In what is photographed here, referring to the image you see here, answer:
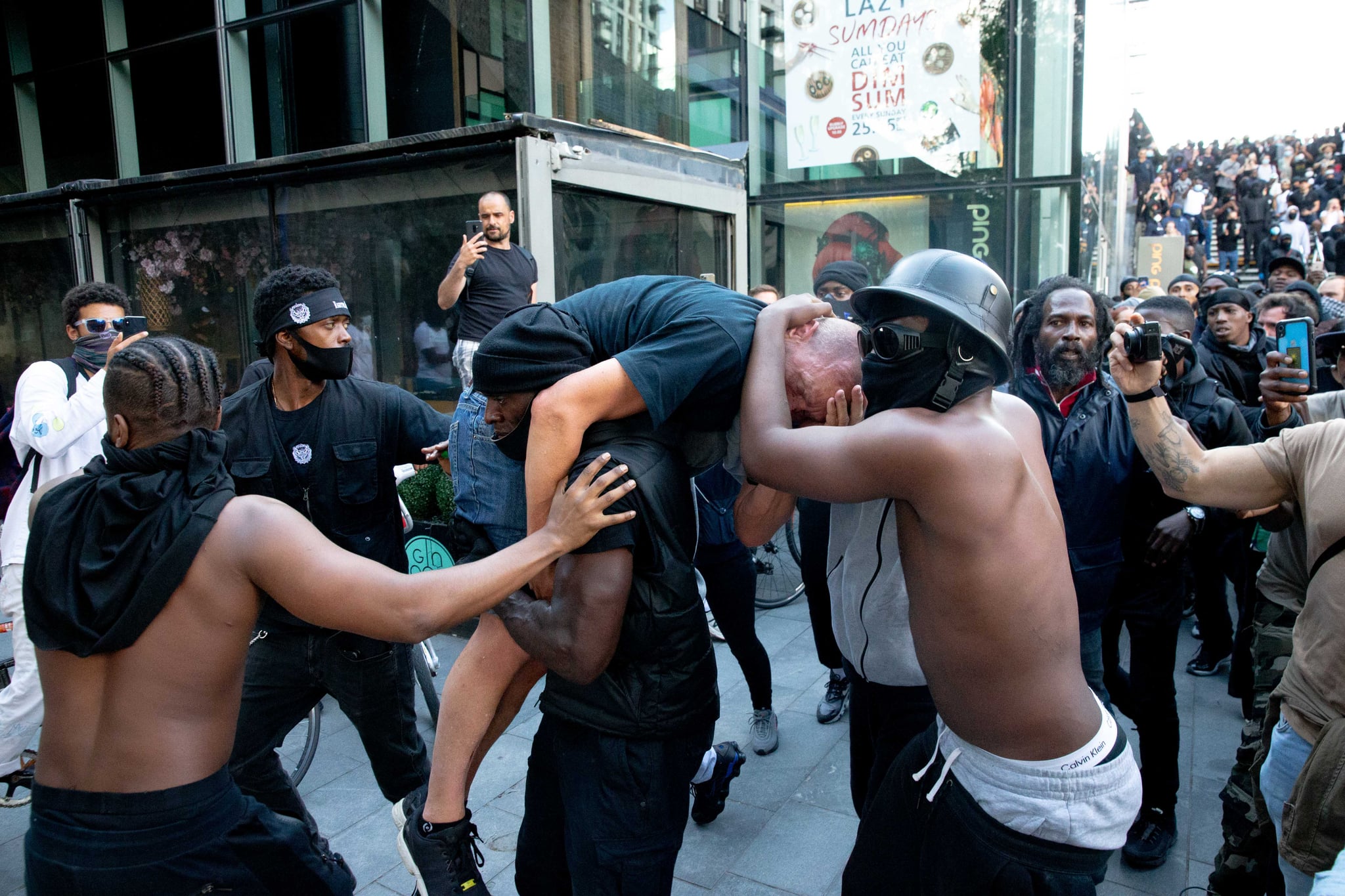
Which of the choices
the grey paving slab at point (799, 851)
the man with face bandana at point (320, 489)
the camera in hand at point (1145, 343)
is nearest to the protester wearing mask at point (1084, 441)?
the camera in hand at point (1145, 343)

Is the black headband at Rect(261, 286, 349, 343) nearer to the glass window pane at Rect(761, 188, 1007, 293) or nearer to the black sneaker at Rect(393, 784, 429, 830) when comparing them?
the black sneaker at Rect(393, 784, 429, 830)

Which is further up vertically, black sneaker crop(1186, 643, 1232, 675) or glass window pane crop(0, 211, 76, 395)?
glass window pane crop(0, 211, 76, 395)

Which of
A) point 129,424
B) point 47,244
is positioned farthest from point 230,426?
point 47,244

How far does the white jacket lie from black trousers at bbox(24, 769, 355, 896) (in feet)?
7.82

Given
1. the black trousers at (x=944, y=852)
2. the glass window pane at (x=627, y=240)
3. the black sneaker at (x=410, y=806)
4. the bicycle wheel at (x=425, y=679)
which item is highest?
the glass window pane at (x=627, y=240)

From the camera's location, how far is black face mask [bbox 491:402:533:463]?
2.22m

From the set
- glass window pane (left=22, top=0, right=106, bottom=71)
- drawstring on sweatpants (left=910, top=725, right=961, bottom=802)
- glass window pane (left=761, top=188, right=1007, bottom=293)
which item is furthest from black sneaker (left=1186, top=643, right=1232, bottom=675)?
glass window pane (left=22, top=0, right=106, bottom=71)

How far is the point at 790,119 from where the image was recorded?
10430mm

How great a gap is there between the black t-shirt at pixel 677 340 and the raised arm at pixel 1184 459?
1.14 metres

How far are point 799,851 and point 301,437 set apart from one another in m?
2.44

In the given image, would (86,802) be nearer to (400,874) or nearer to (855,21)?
(400,874)

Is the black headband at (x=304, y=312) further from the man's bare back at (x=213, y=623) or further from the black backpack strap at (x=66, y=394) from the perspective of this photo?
the black backpack strap at (x=66, y=394)

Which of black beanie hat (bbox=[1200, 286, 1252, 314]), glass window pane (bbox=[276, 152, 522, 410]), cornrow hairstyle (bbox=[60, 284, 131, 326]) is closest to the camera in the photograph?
cornrow hairstyle (bbox=[60, 284, 131, 326])

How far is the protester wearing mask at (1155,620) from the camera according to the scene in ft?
11.3
